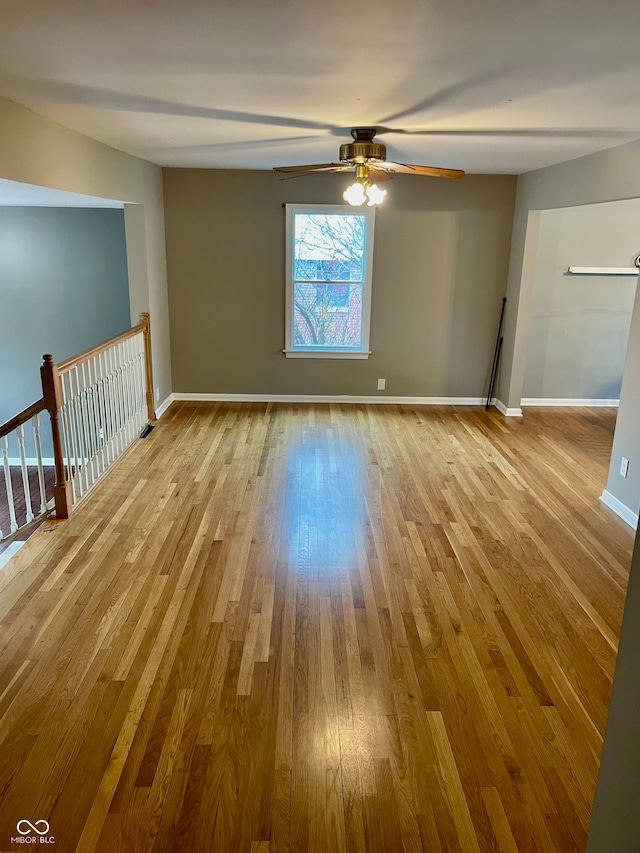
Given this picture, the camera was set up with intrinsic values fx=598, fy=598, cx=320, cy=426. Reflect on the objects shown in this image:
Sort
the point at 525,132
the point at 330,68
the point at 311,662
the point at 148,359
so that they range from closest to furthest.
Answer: the point at 330,68 < the point at 311,662 < the point at 525,132 < the point at 148,359

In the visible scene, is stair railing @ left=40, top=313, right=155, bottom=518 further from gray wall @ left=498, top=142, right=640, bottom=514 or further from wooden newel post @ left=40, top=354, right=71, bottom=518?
→ gray wall @ left=498, top=142, right=640, bottom=514

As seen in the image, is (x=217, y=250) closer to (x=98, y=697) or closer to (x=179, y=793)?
(x=98, y=697)

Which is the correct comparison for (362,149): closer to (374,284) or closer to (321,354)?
(374,284)

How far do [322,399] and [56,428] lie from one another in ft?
11.8

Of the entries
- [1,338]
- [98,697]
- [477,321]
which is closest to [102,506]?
[98,697]

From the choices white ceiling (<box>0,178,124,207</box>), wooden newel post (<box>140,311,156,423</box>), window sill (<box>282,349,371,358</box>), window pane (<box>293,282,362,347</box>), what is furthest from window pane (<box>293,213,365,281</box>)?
white ceiling (<box>0,178,124,207</box>)

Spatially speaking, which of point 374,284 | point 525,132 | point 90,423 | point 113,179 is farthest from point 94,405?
point 525,132

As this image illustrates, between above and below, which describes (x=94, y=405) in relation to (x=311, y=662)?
above

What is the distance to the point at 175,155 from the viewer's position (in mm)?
5234

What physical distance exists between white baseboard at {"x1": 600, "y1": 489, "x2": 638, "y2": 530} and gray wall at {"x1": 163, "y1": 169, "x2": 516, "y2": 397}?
279cm

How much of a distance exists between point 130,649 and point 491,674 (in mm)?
1625

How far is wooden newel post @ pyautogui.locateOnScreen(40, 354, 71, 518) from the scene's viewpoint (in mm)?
3830

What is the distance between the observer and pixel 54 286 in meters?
6.89

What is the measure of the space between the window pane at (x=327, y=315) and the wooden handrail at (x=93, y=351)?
5.80 feet
